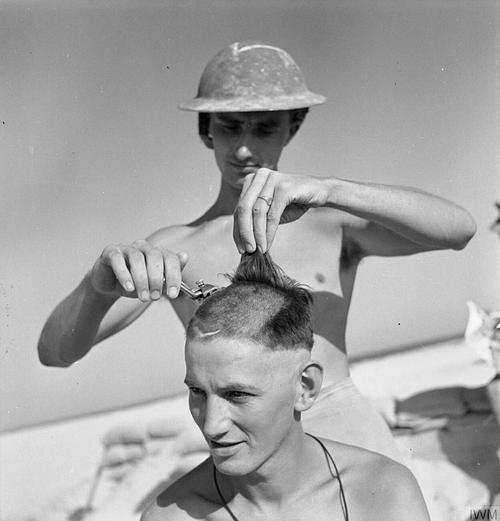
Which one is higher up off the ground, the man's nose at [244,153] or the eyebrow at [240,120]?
the eyebrow at [240,120]

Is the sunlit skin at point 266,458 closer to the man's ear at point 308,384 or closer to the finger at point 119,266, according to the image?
the man's ear at point 308,384

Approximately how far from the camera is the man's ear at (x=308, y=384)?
1432 mm

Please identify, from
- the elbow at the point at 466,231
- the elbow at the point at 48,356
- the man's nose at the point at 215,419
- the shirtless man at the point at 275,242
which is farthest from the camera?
the elbow at the point at 48,356

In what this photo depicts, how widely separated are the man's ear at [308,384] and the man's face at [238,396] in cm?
3

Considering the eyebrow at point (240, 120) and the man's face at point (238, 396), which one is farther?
the eyebrow at point (240, 120)

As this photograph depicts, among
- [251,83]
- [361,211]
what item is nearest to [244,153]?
[251,83]

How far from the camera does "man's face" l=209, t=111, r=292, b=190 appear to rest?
6.74ft

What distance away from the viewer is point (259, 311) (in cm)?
141

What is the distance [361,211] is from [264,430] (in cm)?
49

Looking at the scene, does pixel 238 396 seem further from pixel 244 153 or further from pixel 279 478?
pixel 244 153

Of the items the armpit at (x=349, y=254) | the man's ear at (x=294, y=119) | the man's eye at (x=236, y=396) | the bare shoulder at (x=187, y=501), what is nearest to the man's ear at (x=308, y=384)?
the man's eye at (x=236, y=396)

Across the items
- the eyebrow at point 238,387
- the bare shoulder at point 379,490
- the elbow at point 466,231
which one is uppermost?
the elbow at point 466,231

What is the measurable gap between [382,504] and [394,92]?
194 centimetres

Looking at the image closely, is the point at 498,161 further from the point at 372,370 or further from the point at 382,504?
the point at 382,504
